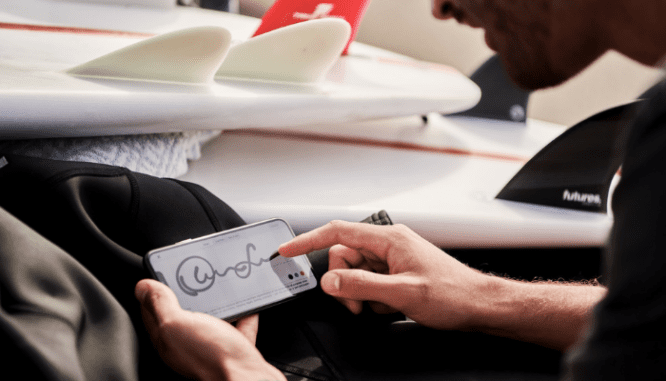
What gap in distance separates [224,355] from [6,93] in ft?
1.23

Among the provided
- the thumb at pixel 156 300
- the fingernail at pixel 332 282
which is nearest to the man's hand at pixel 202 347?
the thumb at pixel 156 300

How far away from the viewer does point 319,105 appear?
882mm

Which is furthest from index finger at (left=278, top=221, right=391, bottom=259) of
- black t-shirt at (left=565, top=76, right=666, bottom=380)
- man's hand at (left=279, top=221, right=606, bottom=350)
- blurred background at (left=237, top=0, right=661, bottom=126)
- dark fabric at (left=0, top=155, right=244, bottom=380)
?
blurred background at (left=237, top=0, right=661, bottom=126)

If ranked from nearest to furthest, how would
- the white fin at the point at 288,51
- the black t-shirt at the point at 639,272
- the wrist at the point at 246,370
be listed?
the black t-shirt at the point at 639,272, the wrist at the point at 246,370, the white fin at the point at 288,51

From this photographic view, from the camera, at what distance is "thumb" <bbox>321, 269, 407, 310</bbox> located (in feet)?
1.84

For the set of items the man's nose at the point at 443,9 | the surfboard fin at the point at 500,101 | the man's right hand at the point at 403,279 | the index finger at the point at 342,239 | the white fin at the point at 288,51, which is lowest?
the surfboard fin at the point at 500,101

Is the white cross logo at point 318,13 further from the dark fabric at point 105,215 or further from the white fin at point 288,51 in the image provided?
the dark fabric at point 105,215

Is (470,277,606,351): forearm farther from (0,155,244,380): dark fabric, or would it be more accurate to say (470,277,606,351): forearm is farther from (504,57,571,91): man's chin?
(0,155,244,380): dark fabric

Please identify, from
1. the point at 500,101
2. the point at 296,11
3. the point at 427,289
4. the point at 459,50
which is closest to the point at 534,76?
the point at 427,289

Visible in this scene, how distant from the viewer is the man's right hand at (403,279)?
568 millimetres

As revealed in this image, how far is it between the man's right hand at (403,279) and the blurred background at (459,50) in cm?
206

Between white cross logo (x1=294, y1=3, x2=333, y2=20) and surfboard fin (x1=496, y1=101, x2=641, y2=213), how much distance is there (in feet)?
1.91

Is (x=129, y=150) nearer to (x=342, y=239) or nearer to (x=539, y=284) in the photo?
(x=342, y=239)

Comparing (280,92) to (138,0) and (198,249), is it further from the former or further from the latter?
(138,0)
